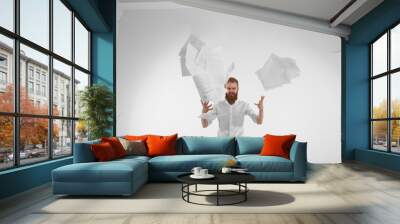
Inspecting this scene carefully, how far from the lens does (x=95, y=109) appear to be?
24.9 feet

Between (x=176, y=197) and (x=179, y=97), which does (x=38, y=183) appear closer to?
(x=176, y=197)

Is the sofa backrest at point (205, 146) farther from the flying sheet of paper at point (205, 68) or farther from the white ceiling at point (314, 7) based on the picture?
the white ceiling at point (314, 7)

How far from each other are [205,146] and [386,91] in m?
4.43

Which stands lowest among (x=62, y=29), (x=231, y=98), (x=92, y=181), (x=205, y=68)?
(x=92, y=181)

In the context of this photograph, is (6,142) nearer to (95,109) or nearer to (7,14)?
(7,14)

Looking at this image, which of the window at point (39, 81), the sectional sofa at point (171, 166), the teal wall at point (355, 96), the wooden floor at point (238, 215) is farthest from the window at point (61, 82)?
the teal wall at point (355, 96)

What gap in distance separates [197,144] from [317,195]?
2594 millimetres

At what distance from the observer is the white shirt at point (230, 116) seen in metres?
9.12

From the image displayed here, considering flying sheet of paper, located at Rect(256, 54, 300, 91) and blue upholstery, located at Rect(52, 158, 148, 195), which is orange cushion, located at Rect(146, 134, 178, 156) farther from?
flying sheet of paper, located at Rect(256, 54, 300, 91)

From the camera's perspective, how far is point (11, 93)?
4.98m

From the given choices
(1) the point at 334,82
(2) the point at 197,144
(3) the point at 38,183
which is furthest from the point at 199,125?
(3) the point at 38,183

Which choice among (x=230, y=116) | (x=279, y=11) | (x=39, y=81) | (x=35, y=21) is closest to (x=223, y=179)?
(x=39, y=81)

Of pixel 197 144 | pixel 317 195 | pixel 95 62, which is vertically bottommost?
pixel 317 195

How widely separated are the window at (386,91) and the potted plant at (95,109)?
596 centimetres
